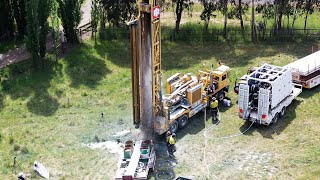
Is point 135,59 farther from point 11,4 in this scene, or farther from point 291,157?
point 11,4

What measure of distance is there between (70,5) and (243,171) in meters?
22.2

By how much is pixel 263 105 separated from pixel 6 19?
25.2 m

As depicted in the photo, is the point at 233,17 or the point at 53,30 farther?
the point at 233,17

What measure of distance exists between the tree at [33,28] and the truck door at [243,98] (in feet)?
53.0

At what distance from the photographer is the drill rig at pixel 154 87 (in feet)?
92.6

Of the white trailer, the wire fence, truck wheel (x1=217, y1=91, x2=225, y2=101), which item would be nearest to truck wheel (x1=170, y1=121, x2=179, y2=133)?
truck wheel (x1=217, y1=91, x2=225, y2=101)

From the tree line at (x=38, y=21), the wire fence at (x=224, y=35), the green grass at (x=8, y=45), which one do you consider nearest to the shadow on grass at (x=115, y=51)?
the wire fence at (x=224, y=35)

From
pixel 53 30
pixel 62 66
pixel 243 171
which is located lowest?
Answer: pixel 243 171

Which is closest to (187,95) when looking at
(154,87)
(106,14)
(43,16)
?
(154,87)

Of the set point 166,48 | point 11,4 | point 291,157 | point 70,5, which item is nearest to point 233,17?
point 166,48

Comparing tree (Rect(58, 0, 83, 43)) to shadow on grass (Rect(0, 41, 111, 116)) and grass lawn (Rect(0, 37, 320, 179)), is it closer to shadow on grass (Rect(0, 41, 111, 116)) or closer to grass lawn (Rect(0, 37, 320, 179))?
shadow on grass (Rect(0, 41, 111, 116))

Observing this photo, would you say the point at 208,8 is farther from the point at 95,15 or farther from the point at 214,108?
the point at 214,108

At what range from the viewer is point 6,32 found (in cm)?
4703

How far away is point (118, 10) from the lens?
46.4 meters
